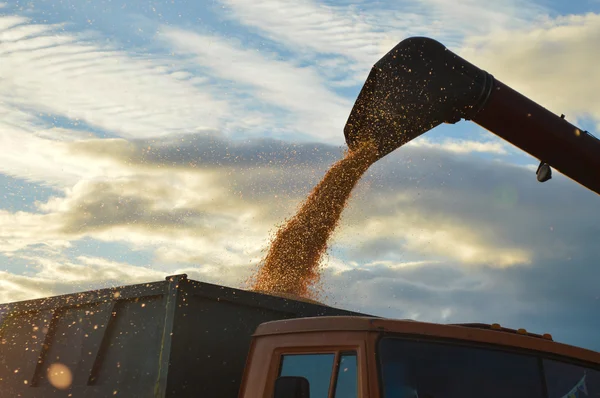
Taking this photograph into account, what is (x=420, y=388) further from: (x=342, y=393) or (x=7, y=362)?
(x=7, y=362)

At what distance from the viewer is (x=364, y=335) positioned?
375 centimetres

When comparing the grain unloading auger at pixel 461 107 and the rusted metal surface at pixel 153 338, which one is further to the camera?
the grain unloading auger at pixel 461 107

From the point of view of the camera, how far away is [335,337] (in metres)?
3.94

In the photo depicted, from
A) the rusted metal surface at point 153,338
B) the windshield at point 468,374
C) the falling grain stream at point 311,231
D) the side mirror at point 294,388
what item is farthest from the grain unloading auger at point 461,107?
the side mirror at point 294,388

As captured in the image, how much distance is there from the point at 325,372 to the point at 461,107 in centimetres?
535

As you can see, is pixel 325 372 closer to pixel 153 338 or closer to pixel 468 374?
pixel 468 374

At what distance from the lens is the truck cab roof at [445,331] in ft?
12.4

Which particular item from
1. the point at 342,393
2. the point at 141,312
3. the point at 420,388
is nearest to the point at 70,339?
the point at 141,312

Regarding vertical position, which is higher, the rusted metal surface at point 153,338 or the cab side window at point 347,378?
the rusted metal surface at point 153,338

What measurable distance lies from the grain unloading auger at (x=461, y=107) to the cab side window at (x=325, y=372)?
5044mm

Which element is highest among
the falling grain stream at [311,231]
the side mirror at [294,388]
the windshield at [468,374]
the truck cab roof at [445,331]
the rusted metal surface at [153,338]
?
the falling grain stream at [311,231]

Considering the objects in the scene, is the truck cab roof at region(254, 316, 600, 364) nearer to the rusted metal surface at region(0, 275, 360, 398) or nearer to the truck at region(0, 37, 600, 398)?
the truck at region(0, 37, 600, 398)

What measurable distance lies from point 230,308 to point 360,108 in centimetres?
423

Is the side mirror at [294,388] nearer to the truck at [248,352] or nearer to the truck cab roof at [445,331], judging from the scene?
the truck at [248,352]
